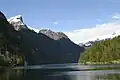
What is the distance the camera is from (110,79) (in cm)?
8450

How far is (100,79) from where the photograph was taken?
8569cm

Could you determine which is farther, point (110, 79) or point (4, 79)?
point (4, 79)

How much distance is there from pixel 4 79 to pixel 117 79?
34.8 metres

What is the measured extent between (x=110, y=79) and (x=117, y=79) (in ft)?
6.86

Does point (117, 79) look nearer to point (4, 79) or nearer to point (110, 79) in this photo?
point (110, 79)

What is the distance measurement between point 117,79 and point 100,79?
4.83 m

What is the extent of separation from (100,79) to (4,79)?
29994 millimetres

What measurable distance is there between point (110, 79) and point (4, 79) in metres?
32.8

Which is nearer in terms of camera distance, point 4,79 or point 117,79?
point 117,79

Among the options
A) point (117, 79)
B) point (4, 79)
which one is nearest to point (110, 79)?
point (117, 79)

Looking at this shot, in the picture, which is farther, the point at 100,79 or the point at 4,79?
the point at 4,79

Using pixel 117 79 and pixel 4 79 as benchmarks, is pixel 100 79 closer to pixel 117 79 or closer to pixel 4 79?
pixel 117 79

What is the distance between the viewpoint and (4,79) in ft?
318

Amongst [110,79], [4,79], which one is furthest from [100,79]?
[4,79]
